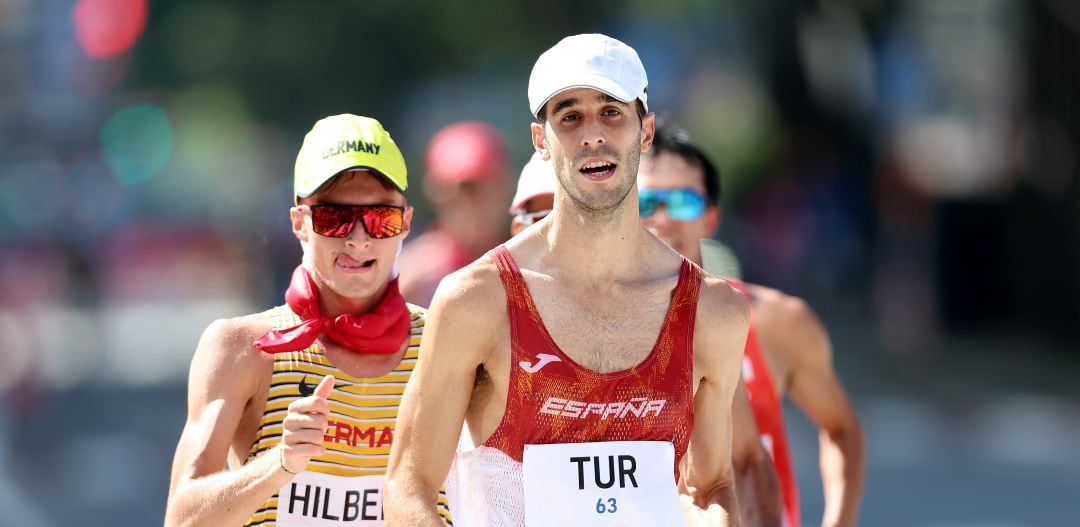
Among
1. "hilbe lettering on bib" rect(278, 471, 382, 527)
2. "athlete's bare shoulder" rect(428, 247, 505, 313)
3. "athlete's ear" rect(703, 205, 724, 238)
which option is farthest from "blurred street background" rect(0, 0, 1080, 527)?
"athlete's bare shoulder" rect(428, 247, 505, 313)

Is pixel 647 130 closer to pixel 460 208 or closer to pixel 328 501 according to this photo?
pixel 328 501

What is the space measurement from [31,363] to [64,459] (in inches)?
106

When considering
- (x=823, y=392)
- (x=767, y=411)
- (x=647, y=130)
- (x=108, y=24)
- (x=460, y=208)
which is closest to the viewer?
(x=647, y=130)

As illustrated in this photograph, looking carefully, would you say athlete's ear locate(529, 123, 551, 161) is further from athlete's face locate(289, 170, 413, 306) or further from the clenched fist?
the clenched fist

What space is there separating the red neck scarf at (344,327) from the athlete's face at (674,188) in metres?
1.41

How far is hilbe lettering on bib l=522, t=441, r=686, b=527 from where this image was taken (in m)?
4.26

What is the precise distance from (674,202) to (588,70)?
1983 mm

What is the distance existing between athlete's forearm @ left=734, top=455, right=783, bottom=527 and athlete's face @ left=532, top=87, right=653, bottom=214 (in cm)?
156

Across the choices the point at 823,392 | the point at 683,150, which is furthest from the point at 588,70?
the point at 823,392

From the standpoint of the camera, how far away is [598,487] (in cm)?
428

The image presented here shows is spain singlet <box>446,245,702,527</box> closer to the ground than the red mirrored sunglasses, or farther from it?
closer to the ground

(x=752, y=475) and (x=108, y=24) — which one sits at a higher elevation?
(x=108, y=24)

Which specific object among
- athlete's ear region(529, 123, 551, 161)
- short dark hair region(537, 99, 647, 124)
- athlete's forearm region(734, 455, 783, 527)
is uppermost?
short dark hair region(537, 99, 647, 124)

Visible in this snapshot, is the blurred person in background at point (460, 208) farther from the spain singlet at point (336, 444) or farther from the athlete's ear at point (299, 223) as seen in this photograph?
the spain singlet at point (336, 444)
